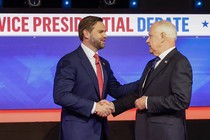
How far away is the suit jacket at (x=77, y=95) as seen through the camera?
2.86 metres

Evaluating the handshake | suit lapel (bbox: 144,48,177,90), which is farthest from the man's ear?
suit lapel (bbox: 144,48,177,90)

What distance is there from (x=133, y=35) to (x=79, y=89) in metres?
2.57

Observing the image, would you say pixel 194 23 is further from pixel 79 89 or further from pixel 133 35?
pixel 79 89

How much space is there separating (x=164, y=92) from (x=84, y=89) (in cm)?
57

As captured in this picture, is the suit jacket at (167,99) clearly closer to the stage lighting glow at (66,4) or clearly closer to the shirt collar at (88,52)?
the shirt collar at (88,52)

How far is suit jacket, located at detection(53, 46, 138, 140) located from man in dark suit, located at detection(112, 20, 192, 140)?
0.33 m

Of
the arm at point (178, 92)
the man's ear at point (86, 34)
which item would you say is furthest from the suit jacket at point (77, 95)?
the arm at point (178, 92)

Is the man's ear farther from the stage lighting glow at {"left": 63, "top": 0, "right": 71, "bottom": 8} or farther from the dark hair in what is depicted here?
the stage lighting glow at {"left": 63, "top": 0, "right": 71, "bottom": 8}

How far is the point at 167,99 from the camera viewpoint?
261 centimetres

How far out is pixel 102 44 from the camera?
309cm

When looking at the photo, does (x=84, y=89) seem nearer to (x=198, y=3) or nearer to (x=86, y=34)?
(x=86, y=34)

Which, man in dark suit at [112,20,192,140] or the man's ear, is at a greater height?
the man's ear

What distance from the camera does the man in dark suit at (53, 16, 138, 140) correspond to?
287cm

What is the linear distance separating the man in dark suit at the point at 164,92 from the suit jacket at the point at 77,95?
0.33 meters
